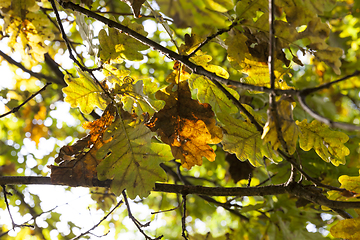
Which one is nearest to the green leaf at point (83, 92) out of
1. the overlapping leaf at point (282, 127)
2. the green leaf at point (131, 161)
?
the green leaf at point (131, 161)

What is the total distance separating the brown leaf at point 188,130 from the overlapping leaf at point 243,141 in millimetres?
38

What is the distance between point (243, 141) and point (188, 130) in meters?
0.24

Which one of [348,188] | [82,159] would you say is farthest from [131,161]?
[348,188]

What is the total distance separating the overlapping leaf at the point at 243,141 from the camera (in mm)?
1054

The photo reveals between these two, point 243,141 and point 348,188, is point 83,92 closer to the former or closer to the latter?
point 243,141

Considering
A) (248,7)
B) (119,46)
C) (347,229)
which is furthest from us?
(119,46)

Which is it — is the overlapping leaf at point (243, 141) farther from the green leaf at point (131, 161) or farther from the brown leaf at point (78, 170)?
the brown leaf at point (78, 170)

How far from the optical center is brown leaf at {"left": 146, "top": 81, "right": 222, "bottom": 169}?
1073 millimetres

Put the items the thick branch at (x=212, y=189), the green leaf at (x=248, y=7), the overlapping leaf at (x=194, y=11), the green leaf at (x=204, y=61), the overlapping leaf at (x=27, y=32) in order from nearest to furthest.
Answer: the overlapping leaf at (x=194, y=11)
the green leaf at (x=248, y=7)
the thick branch at (x=212, y=189)
the green leaf at (x=204, y=61)
the overlapping leaf at (x=27, y=32)

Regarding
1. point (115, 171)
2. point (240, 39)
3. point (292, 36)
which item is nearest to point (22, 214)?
point (115, 171)

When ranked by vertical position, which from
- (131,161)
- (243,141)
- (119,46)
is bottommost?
(243,141)

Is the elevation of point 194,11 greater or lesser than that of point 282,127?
greater

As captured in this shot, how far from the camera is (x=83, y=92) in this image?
112 cm

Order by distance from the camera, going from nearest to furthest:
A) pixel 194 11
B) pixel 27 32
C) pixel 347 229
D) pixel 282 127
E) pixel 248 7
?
pixel 194 11 < pixel 282 127 < pixel 248 7 < pixel 347 229 < pixel 27 32
